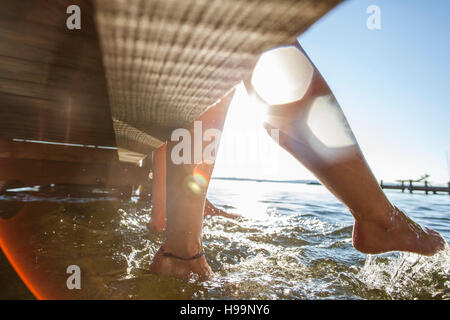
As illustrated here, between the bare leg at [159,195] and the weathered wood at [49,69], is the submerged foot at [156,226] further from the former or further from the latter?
the weathered wood at [49,69]

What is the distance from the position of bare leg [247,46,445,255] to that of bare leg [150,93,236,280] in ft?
2.01

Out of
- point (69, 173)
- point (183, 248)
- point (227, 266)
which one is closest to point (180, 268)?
point (183, 248)

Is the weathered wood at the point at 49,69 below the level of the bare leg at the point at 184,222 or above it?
above

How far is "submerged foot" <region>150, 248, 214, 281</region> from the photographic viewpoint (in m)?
1.43

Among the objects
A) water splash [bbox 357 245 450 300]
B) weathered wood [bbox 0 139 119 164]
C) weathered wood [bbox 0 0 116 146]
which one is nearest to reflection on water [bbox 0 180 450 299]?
water splash [bbox 357 245 450 300]

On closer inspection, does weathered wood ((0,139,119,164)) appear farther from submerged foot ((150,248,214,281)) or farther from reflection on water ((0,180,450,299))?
submerged foot ((150,248,214,281))

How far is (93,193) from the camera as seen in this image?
625 centimetres

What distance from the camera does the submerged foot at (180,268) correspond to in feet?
4.68

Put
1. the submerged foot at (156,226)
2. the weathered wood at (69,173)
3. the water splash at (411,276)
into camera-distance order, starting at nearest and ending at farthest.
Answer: the water splash at (411,276) < the submerged foot at (156,226) < the weathered wood at (69,173)

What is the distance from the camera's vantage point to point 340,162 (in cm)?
133

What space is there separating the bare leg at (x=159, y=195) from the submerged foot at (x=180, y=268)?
1376 mm

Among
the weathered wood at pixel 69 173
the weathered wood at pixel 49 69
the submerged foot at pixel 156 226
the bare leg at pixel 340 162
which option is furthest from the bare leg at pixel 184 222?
the weathered wood at pixel 69 173
